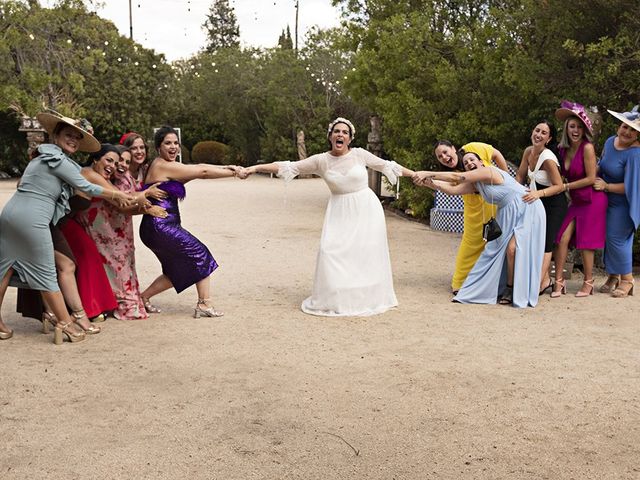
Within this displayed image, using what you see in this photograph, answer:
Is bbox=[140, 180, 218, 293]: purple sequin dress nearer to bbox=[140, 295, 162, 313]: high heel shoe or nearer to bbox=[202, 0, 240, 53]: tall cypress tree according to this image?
bbox=[140, 295, 162, 313]: high heel shoe

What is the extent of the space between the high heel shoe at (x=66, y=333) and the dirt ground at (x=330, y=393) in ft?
0.27

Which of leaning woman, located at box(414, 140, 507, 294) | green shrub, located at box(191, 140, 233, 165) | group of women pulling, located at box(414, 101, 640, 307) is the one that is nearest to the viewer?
group of women pulling, located at box(414, 101, 640, 307)

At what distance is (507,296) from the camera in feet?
23.5

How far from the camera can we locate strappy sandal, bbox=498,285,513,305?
7.13m

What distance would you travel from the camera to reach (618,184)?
292 inches

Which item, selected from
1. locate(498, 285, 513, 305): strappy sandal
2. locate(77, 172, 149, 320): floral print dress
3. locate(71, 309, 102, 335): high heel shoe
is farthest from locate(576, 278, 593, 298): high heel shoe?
locate(71, 309, 102, 335): high heel shoe

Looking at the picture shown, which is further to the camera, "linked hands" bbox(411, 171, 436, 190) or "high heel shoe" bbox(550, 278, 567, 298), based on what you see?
"high heel shoe" bbox(550, 278, 567, 298)

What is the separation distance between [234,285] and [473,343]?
3.11m

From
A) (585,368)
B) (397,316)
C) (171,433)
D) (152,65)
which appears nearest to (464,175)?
(397,316)

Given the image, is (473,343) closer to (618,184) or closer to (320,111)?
(618,184)

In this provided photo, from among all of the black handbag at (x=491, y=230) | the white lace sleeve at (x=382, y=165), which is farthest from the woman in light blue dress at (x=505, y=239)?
the white lace sleeve at (x=382, y=165)

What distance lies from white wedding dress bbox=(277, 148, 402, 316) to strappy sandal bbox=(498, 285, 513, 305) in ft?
3.89

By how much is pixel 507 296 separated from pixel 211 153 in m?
28.5

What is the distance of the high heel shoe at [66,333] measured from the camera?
5.67m
